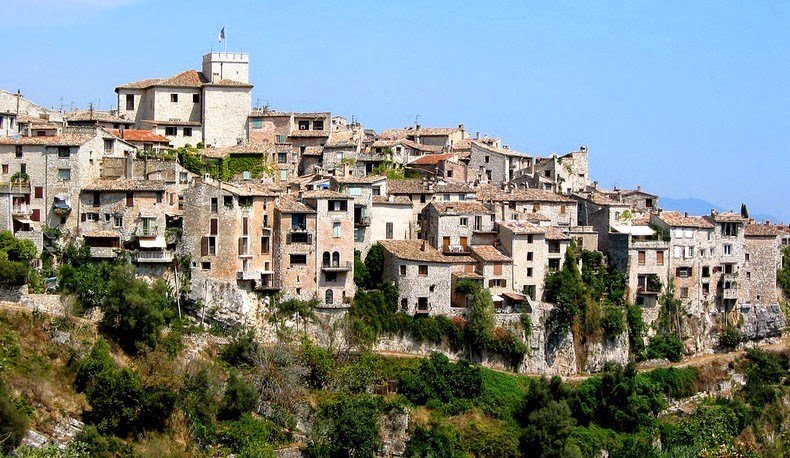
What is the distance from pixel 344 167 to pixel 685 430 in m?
24.3

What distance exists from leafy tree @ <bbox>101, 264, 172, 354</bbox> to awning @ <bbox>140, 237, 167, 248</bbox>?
2592 millimetres

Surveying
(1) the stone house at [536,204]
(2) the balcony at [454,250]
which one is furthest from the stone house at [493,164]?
(2) the balcony at [454,250]

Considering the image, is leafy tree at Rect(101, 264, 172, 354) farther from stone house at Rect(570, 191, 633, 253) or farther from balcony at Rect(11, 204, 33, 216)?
stone house at Rect(570, 191, 633, 253)

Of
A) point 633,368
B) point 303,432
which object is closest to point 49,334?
point 303,432

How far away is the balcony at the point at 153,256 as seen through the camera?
64.8 m

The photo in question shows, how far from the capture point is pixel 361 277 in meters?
70.3

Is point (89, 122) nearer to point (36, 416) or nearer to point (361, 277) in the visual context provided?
point (361, 277)

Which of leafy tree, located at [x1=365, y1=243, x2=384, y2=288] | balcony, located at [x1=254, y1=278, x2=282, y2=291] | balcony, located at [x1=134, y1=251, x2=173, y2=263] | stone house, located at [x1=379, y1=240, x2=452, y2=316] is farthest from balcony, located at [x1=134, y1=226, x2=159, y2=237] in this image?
stone house, located at [x1=379, y1=240, x2=452, y2=316]

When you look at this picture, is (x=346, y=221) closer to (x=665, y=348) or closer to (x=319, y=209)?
(x=319, y=209)

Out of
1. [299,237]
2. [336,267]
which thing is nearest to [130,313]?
[299,237]

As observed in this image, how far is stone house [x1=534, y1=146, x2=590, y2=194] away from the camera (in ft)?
289

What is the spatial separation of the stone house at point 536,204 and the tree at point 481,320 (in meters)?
9.09

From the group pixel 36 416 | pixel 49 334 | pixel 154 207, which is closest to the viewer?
pixel 36 416

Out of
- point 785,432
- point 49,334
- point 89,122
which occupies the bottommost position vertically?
point 785,432
